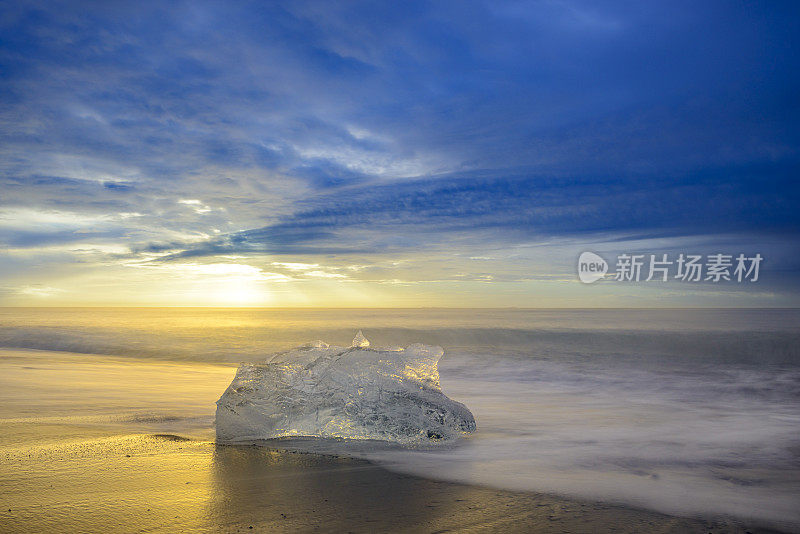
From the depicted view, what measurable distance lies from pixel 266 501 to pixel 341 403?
6.40 ft

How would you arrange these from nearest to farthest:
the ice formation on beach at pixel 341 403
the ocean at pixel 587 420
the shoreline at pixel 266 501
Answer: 1. the shoreline at pixel 266 501
2. the ocean at pixel 587 420
3. the ice formation on beach at pixel 341 403

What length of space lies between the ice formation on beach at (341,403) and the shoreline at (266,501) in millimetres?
717

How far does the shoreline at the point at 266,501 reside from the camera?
9.89ft

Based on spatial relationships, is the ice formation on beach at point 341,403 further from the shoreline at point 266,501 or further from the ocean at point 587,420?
the shoreline at point 266,501

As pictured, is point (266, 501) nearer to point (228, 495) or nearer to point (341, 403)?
point (228, 495)

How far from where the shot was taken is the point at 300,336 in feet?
98.3

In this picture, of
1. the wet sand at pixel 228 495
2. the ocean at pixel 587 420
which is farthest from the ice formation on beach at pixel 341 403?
the wet sand at pixel 228 495

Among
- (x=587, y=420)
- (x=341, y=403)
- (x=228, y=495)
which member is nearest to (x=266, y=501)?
(x=228, y=495)

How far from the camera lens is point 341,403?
5293 millimetres

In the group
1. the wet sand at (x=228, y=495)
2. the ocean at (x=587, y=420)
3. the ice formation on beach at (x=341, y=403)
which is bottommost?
the ocean at (x=587, y=420)

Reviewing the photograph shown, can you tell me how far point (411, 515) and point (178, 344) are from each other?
22.4 meters

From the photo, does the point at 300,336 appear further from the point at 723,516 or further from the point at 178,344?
the point at 723,516

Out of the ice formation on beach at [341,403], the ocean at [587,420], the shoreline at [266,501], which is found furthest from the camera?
the ice formation on beach at [341,403]

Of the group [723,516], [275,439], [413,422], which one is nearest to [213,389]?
[275,439]
